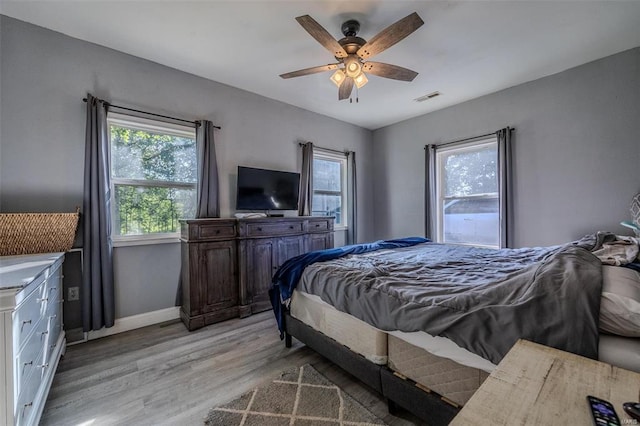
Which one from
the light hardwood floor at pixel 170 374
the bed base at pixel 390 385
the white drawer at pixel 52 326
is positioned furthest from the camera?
the white drawer at pixel 52 326

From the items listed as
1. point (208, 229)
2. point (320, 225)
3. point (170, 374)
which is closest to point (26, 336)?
point (170, 374)

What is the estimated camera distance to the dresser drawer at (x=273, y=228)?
313 centimetres

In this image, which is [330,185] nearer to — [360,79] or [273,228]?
[273,228]

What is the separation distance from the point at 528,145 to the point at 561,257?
2.76 metres

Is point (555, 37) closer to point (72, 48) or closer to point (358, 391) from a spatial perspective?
point (358, 391)

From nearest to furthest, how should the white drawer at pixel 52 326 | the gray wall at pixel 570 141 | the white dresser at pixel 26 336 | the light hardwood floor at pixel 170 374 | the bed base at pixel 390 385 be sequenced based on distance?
the white dresser at pixel 26 336 → the bed base at pixel 390 385 → the light hardwood floor at pixel 170 374 → the white drawer at pixel 52 326 → the gray wall at pixel 570 141

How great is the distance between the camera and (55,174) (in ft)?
7.93

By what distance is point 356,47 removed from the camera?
2217 mm

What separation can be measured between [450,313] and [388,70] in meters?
2.11

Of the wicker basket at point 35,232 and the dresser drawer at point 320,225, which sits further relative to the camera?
the dresser drawer at point 320,225

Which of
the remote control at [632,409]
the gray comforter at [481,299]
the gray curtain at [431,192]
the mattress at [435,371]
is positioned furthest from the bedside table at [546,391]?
the gray curtain at [431,192]

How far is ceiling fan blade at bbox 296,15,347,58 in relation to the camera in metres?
1.83

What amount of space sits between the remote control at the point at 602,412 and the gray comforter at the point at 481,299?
0.42 metres

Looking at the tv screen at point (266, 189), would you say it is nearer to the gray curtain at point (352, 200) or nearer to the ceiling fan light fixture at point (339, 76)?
the gray curtain at point (352, 200)
